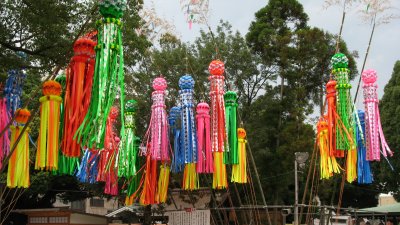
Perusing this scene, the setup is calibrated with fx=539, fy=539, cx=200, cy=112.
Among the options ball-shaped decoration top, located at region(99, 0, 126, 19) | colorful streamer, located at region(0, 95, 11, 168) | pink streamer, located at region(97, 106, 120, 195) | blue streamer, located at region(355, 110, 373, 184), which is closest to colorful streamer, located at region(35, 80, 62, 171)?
colorful streamer, located at region(0, 95, 11, 168)

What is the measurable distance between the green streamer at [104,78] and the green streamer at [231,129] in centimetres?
266

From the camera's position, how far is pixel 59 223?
12711mm

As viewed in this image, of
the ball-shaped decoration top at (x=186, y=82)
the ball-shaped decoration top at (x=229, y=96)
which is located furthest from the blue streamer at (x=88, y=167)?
the ball-shaped decoration top at (x=229, y=96)

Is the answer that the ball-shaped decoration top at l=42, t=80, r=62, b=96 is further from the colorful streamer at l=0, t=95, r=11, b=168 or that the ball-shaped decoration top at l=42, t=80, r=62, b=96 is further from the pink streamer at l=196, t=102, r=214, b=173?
the pink streamer at l=196, t=102, r=214, b=173

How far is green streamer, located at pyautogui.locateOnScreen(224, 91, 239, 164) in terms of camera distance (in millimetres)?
7660

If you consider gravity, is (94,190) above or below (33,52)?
below

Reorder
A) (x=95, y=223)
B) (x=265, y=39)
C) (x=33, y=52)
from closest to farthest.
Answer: (x=33, y=52)
(x=95, y=223)
(x=265, y=39)

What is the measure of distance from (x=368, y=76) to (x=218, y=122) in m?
2.16

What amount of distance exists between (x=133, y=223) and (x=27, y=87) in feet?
20.4

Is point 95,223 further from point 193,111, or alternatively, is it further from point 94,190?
point 193,111

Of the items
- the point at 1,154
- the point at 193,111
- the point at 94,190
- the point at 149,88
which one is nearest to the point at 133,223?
the point at 94,190

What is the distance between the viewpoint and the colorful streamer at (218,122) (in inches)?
287

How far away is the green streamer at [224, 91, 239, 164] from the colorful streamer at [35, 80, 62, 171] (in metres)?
2.67

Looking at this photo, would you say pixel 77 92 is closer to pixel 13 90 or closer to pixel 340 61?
pixel 13 90
